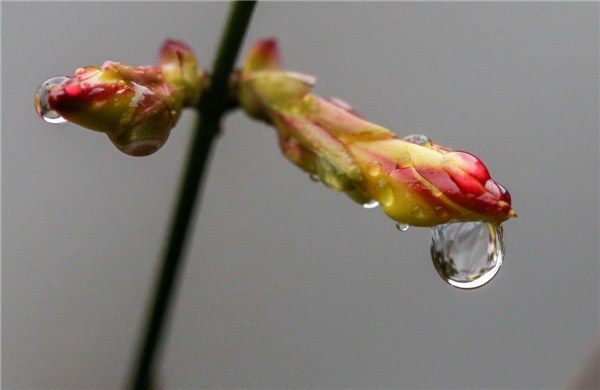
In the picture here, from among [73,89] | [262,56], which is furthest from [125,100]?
[262,56]

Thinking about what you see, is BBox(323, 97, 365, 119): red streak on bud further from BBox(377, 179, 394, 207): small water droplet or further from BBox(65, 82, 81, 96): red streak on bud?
BBox(65, 82, 81, 96): red streak on bud

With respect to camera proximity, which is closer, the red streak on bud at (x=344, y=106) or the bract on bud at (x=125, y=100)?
the bract on bud at (x=125, y=100)

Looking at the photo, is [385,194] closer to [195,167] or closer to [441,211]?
[441,211]

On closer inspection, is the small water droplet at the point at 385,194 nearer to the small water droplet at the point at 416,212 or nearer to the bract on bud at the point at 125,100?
the small water droplet at the point at 416,212

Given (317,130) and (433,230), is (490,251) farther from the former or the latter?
(317,130)

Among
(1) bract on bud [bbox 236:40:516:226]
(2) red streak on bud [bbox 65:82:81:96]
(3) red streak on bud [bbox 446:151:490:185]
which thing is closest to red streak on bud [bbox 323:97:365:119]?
(1) bract on bud [bbox 236:40:516:226]

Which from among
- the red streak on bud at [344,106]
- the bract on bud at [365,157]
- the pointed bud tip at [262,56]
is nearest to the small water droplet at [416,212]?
the bract on bud at [365,157]
